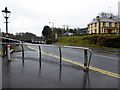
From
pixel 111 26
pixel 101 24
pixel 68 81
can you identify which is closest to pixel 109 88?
pixel 68 81

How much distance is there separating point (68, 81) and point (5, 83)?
202 centimetres

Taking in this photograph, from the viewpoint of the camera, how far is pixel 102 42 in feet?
76.5

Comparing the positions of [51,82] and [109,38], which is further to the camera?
[109,38]

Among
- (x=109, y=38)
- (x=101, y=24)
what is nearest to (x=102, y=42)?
(x=109, y=38)

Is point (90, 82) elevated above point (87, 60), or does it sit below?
below

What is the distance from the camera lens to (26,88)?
3441 mm

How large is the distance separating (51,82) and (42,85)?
1.16ft

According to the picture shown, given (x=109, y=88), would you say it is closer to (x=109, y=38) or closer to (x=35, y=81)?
(x=35, y=81)

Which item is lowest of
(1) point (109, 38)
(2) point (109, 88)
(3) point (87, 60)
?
(2) point (109, 88)

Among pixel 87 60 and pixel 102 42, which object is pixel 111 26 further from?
pixel 87 60

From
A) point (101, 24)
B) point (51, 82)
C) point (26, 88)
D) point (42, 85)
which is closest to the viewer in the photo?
point (26, 88)

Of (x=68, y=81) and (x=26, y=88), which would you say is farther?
(x=68, y=81)

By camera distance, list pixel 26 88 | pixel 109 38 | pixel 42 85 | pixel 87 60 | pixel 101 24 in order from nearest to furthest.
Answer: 1. pixel 26 88
2. pixel 42 85
3. pixel 87 60
4. pixel 109 38
5. pixel 101 24

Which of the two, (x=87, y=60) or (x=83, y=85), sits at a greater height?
(x=87, y=60)
